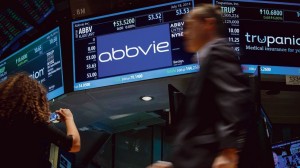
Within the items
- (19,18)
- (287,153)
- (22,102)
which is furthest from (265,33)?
(19,18)

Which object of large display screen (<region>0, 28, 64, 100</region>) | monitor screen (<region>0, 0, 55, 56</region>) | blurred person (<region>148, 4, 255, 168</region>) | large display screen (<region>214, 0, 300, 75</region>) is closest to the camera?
blurred person (<region>148, 4, 255, 168</region>)

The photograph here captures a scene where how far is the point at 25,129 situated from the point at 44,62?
3.23 metres

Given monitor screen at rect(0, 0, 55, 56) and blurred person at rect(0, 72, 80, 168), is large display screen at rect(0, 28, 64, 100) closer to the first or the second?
monitor screen at rect(0, 0, 55, 56)

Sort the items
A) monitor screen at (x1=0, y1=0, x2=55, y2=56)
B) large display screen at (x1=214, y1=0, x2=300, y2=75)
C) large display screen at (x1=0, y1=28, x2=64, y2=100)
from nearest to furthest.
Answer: large display screen at (x1=214, y1=0, x2=300, y2=75) → large display screen at (x1=0, y1=28, x2=64, y2=100) → monitor screen at (x1=0, y1=0, x2=55, y2=56)

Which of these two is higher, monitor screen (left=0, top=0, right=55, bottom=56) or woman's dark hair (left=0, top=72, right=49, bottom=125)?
monitor screen (left=0, top=0, right=55, bottom=56)

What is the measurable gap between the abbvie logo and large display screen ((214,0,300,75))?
770mm

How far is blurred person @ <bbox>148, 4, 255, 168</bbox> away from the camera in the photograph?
79.1 inches

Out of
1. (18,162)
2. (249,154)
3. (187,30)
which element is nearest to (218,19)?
(187,30)

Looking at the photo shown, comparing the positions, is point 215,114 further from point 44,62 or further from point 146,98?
point 44,62

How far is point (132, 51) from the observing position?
5.25m

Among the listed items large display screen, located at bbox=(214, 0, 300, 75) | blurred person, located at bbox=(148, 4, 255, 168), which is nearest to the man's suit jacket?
blurred person, located at bbox=(148, 4, 255, 168)

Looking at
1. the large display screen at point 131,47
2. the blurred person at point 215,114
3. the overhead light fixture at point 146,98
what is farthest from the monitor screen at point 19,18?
the blurred person at point 215,114

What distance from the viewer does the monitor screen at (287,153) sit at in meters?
4.54

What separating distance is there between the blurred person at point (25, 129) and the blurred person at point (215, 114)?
853 mm
